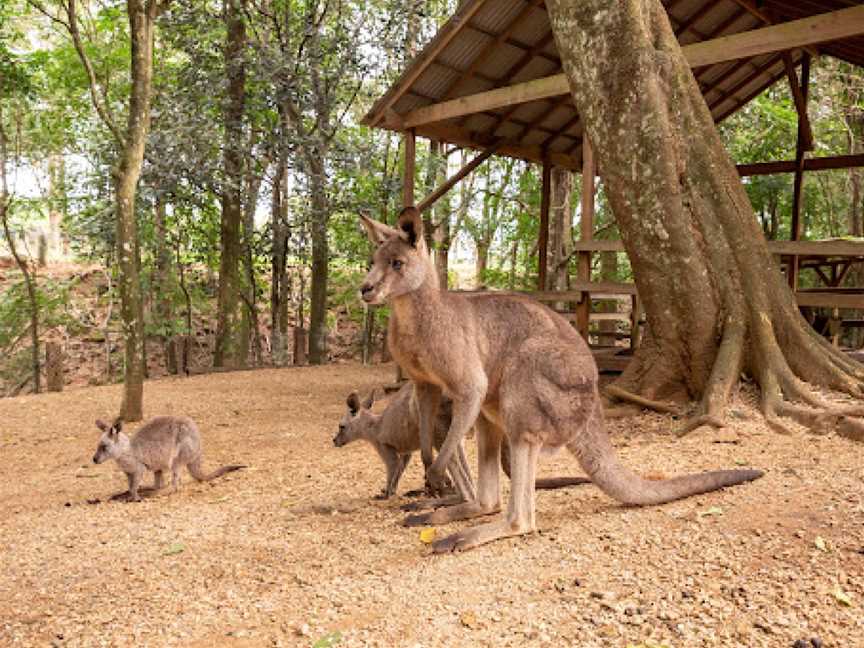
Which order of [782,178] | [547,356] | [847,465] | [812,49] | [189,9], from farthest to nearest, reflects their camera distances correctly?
1. [782,178]
2. [189,9]
3. [812,49]
4. [847,465]
5. [547,356]

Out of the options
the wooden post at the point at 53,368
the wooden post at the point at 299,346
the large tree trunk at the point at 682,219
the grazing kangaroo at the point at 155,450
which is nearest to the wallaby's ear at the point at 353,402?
the grazing kangaroo at the point at 155,450

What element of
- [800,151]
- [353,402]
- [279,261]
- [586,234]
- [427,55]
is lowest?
[353,402]

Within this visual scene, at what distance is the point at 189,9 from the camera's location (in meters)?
12.7

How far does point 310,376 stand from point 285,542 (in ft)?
32.0

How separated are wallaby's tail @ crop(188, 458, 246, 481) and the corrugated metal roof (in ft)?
21.5

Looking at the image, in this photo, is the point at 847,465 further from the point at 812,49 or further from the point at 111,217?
the point at 111,217

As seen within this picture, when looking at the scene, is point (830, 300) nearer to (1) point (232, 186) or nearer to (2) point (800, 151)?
(2) point (800, 151)

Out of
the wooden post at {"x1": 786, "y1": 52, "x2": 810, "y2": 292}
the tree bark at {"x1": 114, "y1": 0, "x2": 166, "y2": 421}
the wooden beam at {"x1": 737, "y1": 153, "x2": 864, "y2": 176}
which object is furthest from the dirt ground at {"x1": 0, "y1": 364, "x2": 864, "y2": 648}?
the wooden beam at {"x1": 737, "y1": 153, "x2": 864, "y2": 176}

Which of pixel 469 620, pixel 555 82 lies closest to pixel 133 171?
pixel 555 82

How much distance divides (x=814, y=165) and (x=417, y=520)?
11.6 meters

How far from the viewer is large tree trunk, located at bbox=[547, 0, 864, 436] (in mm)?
5859

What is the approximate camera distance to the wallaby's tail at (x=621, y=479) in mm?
3670

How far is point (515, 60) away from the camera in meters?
11.0

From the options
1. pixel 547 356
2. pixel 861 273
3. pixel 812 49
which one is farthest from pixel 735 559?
pixel 861 273
